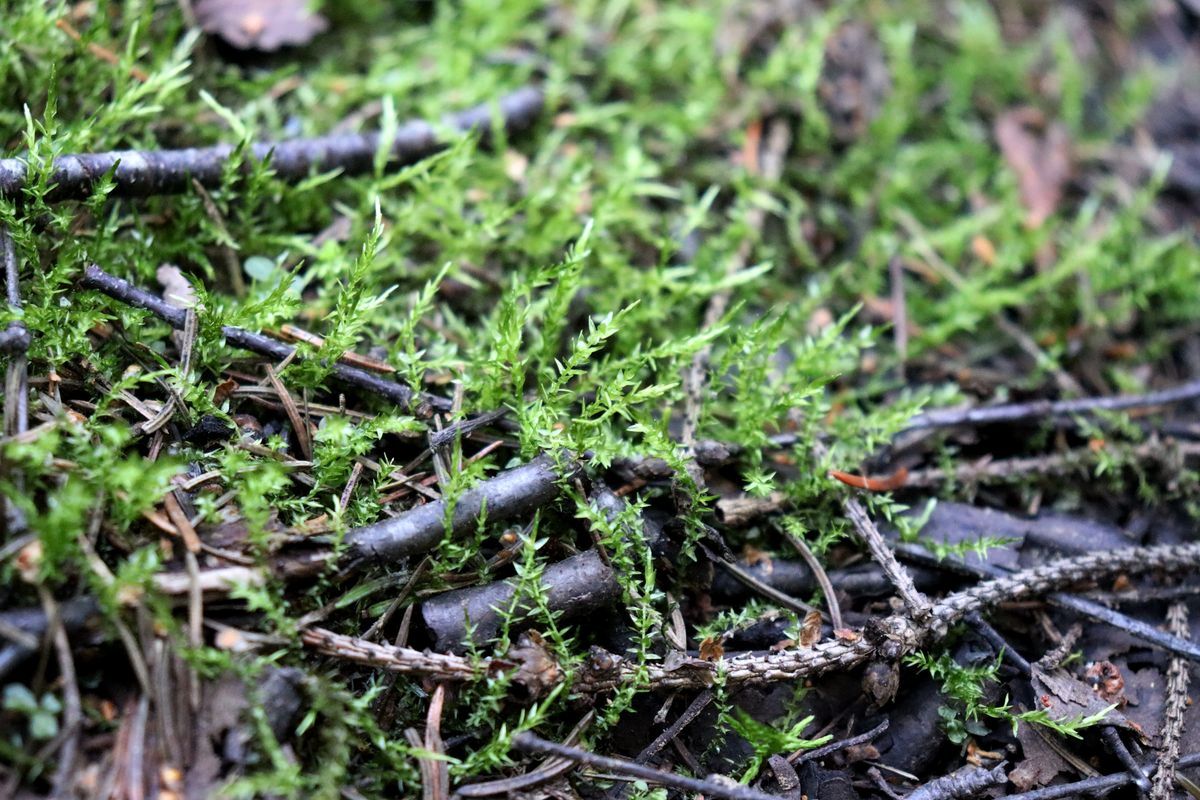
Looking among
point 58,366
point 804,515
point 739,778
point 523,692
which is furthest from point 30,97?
point 739,778

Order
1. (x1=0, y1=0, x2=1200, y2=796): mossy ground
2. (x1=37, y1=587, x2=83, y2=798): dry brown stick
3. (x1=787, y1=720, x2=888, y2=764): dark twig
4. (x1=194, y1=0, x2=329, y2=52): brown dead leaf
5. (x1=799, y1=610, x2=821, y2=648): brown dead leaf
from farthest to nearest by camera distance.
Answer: (x1=194, y1=0, x2=329, y2=52): brown dead leaf → (x1=799, y1=610, x2=821, y2=648): brown dead leaf → (x1=787, y1=720, x2=888, y2=764): dark twig → (x1=0, y1=0, x2=1200, y2=796): mossy ground → (x1=37, y1=587, x2=83, y2=798): dry brown stick

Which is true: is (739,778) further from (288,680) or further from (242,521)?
(242,521)

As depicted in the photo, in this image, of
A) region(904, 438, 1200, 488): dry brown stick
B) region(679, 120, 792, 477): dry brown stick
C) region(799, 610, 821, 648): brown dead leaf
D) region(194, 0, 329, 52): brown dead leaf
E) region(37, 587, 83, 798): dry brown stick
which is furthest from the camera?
region(194, 0, 329, 52): brown dead leaf

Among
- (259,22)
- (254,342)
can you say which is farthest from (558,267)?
(259,22)

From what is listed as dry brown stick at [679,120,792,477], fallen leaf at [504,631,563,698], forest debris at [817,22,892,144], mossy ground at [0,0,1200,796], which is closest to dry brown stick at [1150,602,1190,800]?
mossy ground at [0,0,1200,796]

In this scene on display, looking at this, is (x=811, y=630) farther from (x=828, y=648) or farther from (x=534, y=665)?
(x=534, y=665)

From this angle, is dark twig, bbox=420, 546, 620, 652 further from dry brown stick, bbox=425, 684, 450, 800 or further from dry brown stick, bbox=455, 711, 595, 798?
dry brown stick, bbox=455, 711, 595, 798

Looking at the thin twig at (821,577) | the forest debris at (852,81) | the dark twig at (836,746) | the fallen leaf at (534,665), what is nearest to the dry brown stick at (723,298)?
the forest debris at (852,81)

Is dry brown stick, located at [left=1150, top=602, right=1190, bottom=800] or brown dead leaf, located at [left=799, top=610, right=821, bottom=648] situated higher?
brown dead leaf, located at [left=799, top=610, right=821, bottom=648]
